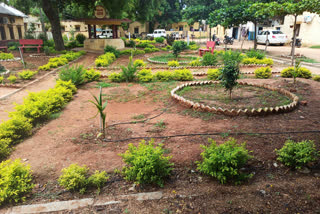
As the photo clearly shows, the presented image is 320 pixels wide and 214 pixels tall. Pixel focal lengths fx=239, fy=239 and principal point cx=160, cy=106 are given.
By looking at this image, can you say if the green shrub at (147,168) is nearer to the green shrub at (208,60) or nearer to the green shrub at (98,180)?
the green shrub at (98,180)

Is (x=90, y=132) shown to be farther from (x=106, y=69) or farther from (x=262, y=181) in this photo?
(x=106, y=69)

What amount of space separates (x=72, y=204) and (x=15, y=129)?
7.53ft

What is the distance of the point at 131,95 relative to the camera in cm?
704

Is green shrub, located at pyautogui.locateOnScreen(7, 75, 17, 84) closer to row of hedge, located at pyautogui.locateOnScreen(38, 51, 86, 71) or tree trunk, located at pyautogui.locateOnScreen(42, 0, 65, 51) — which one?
row of hedge, located at pyautogui.locateOnScreen(38, 51, 86, 71)

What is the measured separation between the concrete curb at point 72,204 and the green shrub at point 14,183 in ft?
0.43

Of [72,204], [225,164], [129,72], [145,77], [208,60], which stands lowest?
[72,204]

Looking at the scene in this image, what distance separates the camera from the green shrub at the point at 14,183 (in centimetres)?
274

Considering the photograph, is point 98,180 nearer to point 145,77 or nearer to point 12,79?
point 145,77

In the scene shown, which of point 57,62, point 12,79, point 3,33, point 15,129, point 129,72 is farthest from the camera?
point 3,33

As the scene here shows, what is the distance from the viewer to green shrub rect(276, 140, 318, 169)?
3061 millimetres

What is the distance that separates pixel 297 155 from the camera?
121 inches

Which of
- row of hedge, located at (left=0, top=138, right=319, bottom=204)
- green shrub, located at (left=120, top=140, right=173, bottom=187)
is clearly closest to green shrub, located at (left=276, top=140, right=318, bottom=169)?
row of hedge, located at (left=0, top=138, right=319, bottom=204)

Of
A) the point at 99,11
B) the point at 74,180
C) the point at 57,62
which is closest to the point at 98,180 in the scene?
the point at 74,180

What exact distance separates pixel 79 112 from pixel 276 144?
4.25 metres
